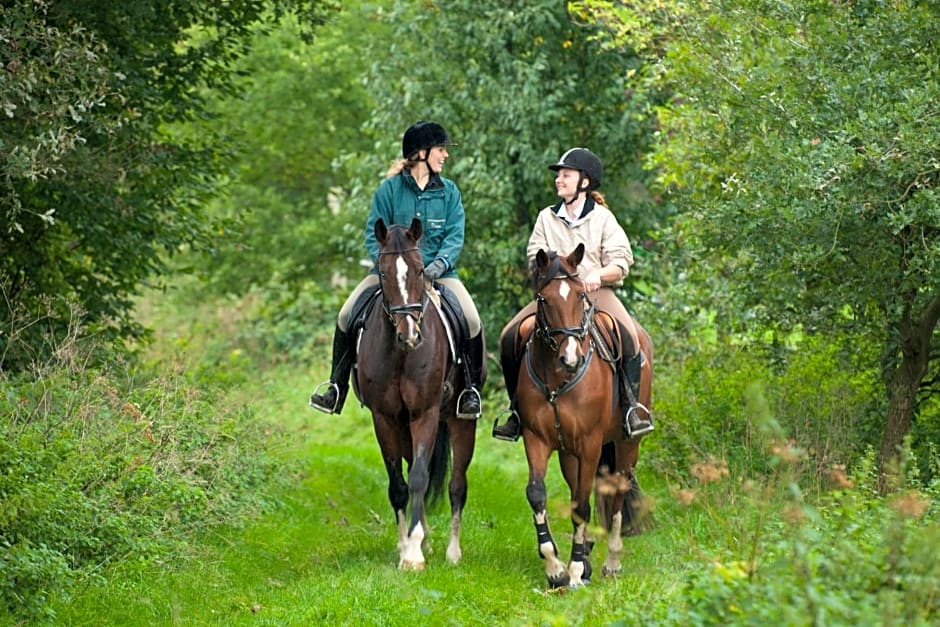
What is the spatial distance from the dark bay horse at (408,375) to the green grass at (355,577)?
0.50 metres

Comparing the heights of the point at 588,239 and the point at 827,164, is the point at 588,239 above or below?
below

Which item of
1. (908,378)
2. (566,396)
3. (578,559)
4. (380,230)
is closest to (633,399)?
(566,396)

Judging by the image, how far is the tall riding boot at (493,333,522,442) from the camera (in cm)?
1099

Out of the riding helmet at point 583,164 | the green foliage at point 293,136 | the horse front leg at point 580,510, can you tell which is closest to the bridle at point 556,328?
the horse front leg at point 580,510

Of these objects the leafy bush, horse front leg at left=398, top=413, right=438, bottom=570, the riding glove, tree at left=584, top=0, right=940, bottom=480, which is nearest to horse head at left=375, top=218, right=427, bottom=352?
the riding glove

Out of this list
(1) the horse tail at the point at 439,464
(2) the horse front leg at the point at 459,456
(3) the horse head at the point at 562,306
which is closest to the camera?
(3) the horse head at the point at 562,306

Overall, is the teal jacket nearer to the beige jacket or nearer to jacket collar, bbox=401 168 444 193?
jacket collar, bbox=401 168 444 193

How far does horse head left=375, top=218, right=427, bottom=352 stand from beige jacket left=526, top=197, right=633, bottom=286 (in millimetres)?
1086

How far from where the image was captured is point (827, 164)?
1044cm

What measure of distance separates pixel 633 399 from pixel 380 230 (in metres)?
2.50

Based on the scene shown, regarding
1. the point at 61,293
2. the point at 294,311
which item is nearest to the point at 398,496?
the point at 61,293

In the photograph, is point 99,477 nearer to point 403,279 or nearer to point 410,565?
point 410,565

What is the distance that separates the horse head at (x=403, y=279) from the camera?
1034 cm

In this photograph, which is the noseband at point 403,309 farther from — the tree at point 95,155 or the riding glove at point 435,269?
the tree at point 95,155
